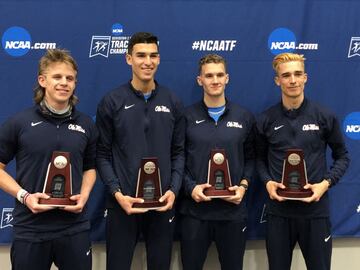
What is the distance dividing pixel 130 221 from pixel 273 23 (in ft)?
4.78

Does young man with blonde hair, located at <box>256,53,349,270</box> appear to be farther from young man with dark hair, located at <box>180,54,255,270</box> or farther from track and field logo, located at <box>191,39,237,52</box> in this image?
track and field logo, located at <box>191,39,237,52</box>

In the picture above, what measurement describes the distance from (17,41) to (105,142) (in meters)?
0.84

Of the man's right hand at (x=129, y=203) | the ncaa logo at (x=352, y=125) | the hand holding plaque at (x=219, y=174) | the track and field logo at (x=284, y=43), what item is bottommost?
the man's right hand at (x=129, y=203)

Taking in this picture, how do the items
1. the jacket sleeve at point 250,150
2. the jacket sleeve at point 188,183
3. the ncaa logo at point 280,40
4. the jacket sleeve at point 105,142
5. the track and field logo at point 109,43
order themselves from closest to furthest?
the jacket sleeve at point 105,142
the jacket sleeve at point 188,183
the jacket sleeve at point 250,150
the track and field logo at point 109,43
the ncaa logo at point 280,40

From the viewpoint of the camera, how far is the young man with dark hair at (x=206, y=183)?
2.26 m

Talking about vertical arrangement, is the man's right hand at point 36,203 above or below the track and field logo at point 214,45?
below

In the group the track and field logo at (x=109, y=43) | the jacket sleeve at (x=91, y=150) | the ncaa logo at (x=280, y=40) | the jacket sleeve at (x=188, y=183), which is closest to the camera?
the jacket sleeve at (x=91, y=150)

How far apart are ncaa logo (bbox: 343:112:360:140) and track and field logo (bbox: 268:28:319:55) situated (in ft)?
1.58

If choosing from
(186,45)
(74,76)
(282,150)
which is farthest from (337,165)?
(74,76)

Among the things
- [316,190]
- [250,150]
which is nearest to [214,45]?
[250,150]

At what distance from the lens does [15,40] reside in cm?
246

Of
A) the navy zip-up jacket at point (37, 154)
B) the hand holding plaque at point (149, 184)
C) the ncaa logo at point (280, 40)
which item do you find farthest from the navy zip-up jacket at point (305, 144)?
the navy zip-up jacket at point (37, 154)

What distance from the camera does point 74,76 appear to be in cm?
194

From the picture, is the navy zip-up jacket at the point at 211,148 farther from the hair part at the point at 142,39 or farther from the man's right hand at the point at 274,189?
the hair part at the point at 142,39
